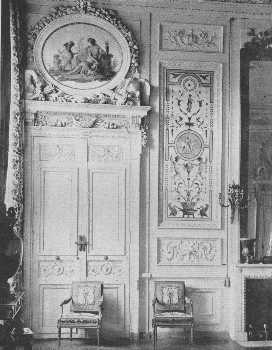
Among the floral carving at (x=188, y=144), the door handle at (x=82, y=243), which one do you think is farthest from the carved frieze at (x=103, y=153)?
the door handle at (x=82, y=243)

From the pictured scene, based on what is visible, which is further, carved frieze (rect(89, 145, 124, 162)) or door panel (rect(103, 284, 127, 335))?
carved frieze (rect(89, 145, 124, 162))

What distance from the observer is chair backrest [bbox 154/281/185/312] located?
781 cm

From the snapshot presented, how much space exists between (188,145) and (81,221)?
A: 5.95 ft

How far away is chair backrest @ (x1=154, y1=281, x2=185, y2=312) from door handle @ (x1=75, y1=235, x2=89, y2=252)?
109 cm

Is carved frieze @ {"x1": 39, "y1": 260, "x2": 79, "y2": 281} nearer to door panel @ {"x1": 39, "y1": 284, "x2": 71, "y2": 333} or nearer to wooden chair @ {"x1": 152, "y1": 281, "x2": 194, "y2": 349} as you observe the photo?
door panel @ {"x1": 39, "y1": 284, "x2": 71, "y2": 333}

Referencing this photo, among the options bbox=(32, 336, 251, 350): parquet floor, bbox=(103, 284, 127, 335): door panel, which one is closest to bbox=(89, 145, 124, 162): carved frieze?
bbox=(103, 284, 127, 335): door panel

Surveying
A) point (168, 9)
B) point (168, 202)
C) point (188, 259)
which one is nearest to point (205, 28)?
point (168, 9)

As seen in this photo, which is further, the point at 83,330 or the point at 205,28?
the point at 205,28

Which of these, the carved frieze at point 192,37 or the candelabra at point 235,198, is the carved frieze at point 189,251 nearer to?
the candelabra at point 235,198

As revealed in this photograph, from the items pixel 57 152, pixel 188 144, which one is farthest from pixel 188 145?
pixel 57 152

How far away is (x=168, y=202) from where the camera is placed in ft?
26.9

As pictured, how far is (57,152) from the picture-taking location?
26.3ft

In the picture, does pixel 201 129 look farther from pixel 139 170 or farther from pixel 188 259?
pixel 188 259

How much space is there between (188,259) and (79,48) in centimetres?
325
